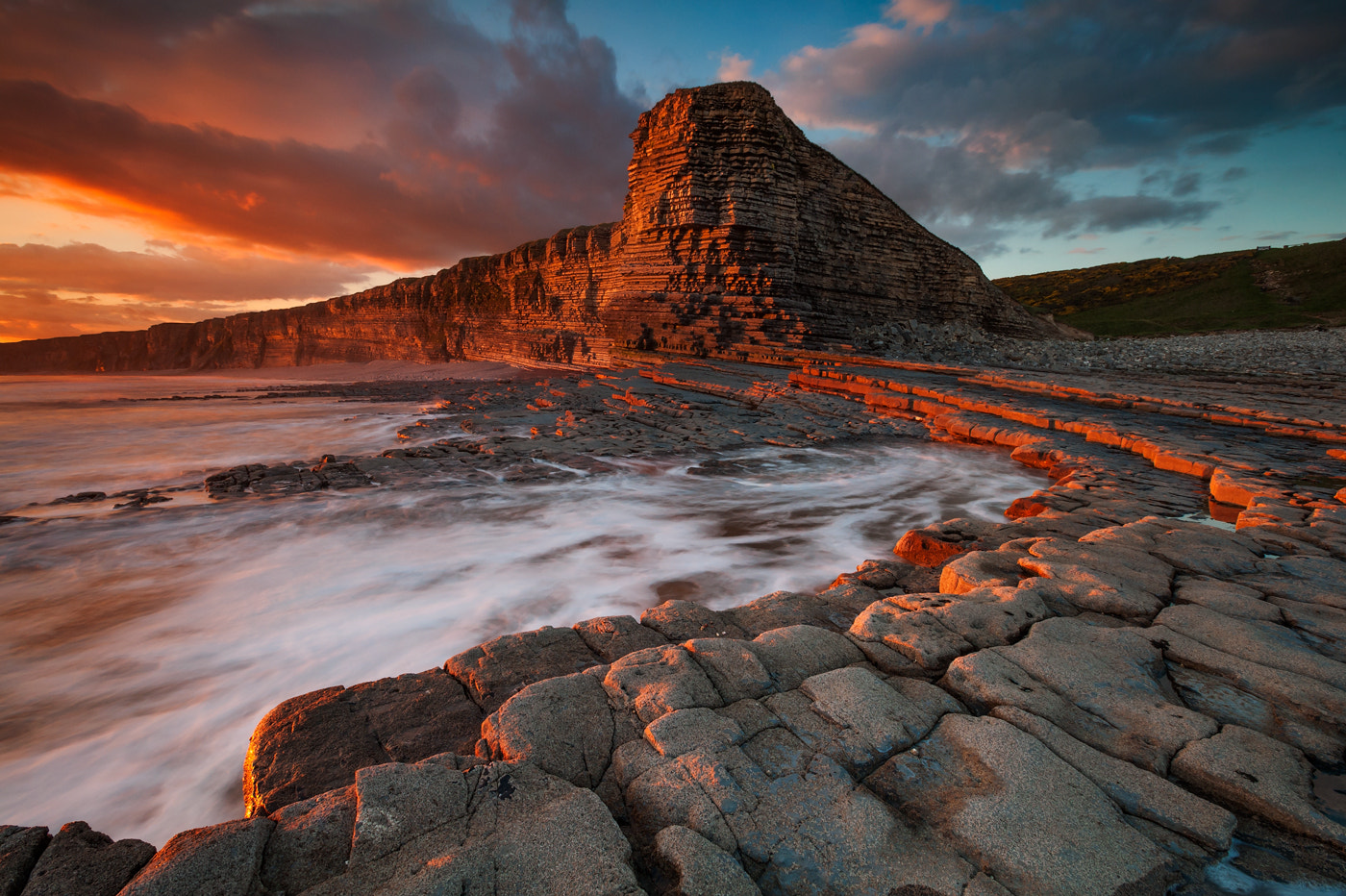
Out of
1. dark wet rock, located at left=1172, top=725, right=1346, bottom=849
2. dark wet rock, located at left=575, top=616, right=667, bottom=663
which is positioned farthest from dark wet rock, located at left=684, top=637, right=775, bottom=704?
dark wet rock, located at left=1172, top=725, right=1346, bottom=849

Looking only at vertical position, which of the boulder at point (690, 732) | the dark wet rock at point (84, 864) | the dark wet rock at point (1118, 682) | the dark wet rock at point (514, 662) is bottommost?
the dark wet rock at point (514, 662)

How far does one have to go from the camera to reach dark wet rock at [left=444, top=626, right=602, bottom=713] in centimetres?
238

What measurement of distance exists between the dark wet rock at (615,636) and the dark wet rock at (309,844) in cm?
127

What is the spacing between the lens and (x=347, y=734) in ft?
7.02

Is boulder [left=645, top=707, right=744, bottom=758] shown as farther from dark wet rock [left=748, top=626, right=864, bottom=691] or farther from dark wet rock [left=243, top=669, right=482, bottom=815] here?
dark wet rock [left=243, top=669, right=482, bottom=815]

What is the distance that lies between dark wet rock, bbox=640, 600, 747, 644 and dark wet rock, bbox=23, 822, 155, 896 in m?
1.95

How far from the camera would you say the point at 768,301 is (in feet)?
66.1

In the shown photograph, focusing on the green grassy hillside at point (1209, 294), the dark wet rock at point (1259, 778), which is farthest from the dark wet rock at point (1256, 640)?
the green grassy hillside at point (1209, 294)

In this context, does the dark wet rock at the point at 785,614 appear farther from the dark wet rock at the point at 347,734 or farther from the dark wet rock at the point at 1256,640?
Answer: the dark wet rock at the point at 1256,640

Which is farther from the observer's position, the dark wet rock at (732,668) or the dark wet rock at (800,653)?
the dark wet rock at (800,653)

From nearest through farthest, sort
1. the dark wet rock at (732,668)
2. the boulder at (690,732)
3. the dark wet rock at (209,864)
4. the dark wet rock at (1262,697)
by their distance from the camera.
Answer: the dark wet rock at (209,864) → the boulder at (690,732) → the dark wet rock at (1262,697) → the dark wet rock at (732,668)

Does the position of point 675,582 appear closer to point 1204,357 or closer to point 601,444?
point 601,444

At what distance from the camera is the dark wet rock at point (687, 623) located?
281cm

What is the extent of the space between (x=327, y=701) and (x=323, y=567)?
3.31 metres
